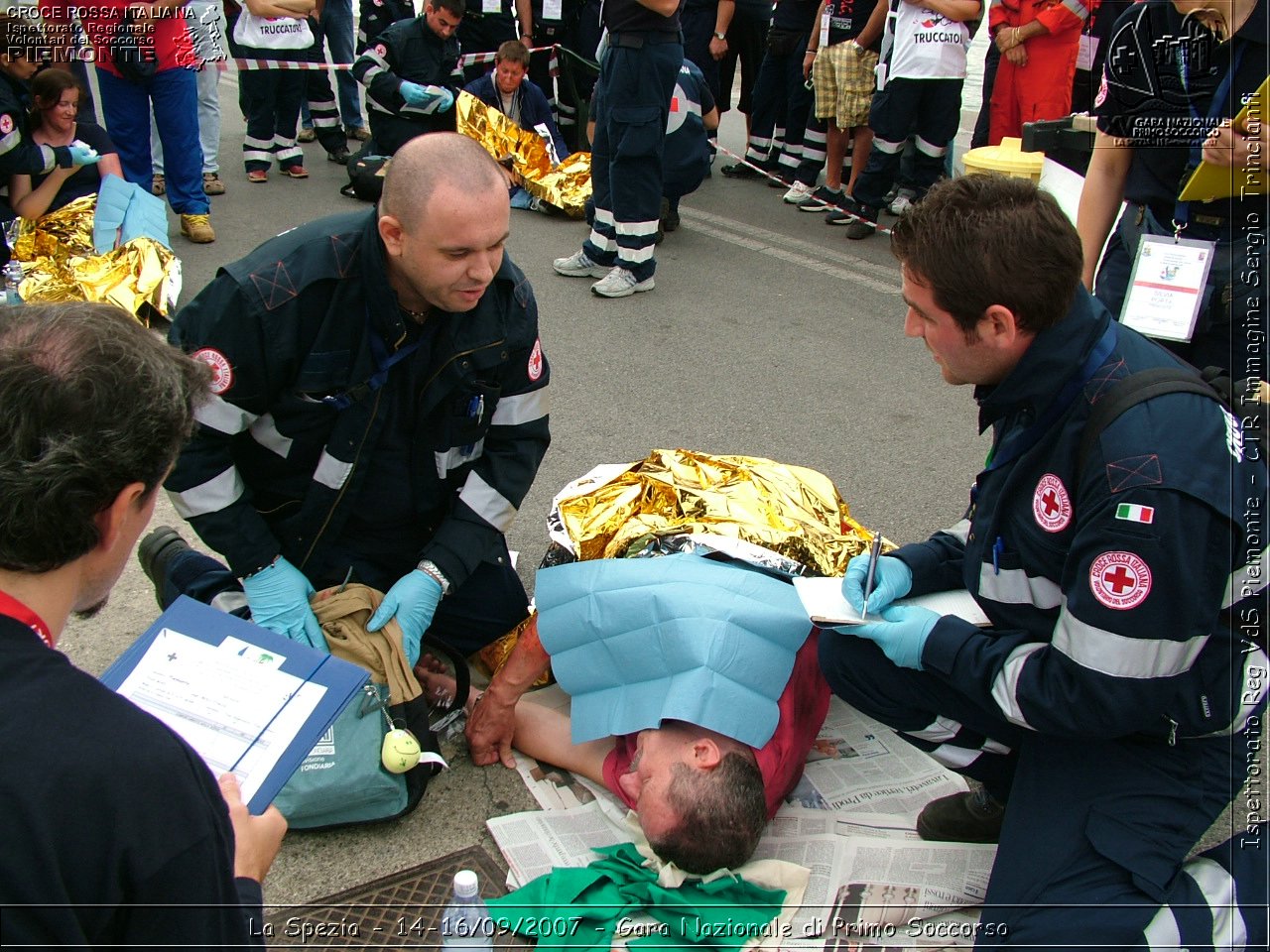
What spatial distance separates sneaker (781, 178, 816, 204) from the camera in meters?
7.46

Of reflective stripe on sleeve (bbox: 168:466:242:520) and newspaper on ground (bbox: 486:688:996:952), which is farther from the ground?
reflective stripe on sleeve (bbox: 168:466:242:520)

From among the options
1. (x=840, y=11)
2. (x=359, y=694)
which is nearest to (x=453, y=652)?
(x=359, y=694)

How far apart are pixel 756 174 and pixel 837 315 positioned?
304 cm

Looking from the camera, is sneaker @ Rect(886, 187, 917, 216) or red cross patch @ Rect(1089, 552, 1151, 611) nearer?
red cross patch @ Rect(1089, 552, 1151, 611)

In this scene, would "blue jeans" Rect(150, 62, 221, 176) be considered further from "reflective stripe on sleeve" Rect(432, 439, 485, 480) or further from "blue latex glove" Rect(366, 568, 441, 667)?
"blue latex glove" Rect(366, 568, 441, 667)

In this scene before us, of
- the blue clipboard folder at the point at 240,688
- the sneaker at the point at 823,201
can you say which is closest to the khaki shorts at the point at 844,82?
the sneaker at the point at 823,201

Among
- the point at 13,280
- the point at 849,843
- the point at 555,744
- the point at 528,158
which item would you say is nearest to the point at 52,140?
the point at 13,280

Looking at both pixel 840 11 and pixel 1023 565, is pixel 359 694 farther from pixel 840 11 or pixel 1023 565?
pixel 840 11

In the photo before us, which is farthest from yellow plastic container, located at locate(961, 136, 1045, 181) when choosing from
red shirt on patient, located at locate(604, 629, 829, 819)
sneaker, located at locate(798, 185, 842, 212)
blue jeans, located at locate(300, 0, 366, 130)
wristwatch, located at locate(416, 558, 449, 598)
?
blue jeans, located at locate(300, 0, 366, 130)

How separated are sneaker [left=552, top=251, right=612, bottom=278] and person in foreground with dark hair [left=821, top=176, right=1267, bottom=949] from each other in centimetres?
411

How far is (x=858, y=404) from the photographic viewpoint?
4629 mm

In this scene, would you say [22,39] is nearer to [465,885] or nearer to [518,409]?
[518,409]

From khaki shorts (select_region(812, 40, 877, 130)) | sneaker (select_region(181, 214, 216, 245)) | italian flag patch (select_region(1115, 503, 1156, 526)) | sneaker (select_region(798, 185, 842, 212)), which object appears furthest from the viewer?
sneaker (select_region(798, 185, 842, 212))

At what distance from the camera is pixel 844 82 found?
670 cm
